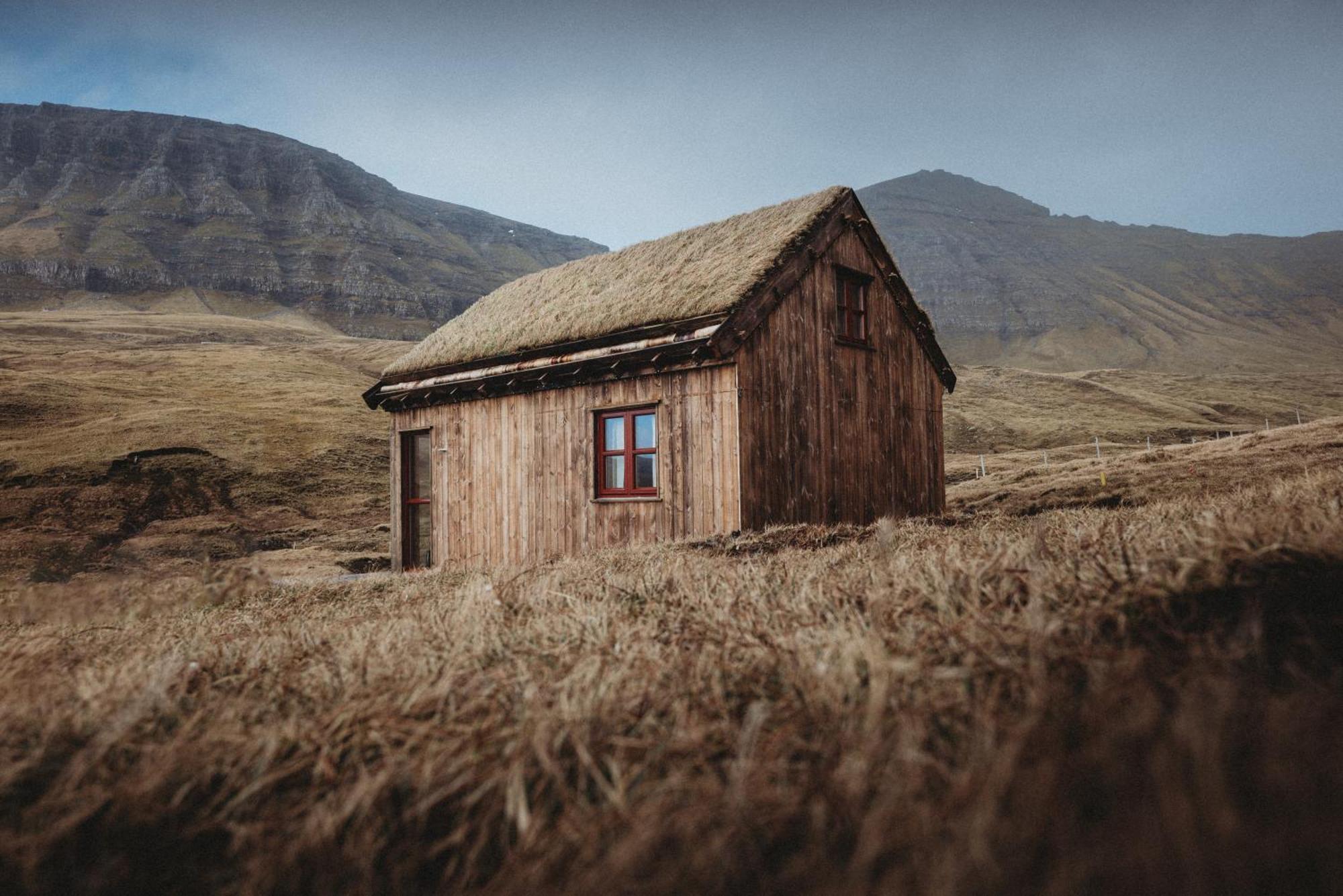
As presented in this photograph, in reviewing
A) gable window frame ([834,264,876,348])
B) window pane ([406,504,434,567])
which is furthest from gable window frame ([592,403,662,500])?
window pane ([406,504,434,567])

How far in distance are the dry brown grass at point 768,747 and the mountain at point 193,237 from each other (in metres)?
153

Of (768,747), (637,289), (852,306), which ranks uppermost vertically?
(637,289)

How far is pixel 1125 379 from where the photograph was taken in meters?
86.9

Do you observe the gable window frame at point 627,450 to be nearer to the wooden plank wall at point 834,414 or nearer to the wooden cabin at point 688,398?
the wooden cabin at point 688,398

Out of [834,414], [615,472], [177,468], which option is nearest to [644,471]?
[615,472]

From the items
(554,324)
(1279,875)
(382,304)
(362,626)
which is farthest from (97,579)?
(382,304)

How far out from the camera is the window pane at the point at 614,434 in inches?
444


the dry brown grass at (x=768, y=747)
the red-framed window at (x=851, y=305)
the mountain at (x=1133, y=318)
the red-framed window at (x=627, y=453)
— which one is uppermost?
the mountain at (x=1133, y=318)

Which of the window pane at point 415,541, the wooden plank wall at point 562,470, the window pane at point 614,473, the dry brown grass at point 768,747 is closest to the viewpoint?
the dry brown grass at point 768,747

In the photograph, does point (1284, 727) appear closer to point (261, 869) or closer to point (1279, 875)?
point (1279, 875)

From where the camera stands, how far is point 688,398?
10.4 m

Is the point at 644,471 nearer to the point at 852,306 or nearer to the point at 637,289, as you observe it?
the point at 637,289

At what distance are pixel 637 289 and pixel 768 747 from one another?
438 inches

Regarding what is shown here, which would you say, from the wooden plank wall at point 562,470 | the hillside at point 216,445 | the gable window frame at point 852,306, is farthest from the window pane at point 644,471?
the hillside at point 216,445
